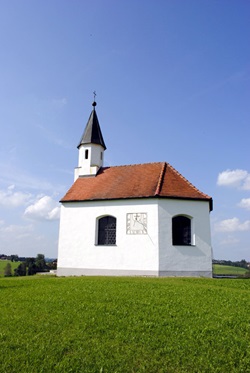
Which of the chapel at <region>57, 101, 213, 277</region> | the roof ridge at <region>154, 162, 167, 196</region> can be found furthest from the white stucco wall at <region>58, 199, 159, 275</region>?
the roof ridge at <region>154, 162, 167, 196</region>

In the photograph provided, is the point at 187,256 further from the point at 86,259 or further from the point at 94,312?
the point at 94,312

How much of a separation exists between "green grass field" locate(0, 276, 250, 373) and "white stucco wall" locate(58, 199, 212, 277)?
26.1 ft

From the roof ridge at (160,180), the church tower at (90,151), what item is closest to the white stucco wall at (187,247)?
the roof ridge at (160,180)

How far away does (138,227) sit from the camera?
18.1m

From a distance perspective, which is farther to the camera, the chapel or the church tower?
the church tower

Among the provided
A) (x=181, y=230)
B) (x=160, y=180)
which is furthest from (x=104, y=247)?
(x=160, y=180)

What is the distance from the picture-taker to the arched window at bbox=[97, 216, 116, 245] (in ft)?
62.3

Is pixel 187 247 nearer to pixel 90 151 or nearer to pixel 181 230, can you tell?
pixel 181 230

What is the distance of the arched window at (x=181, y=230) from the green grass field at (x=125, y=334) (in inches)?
337

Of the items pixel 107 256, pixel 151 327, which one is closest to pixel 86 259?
pixel 107 256

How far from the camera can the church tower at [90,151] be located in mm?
23297

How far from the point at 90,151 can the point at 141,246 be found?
31.7 feet

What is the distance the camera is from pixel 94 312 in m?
7.58

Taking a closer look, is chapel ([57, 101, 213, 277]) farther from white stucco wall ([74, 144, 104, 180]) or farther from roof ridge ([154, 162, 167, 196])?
white stucco wall ([74, 144, 104, 180])
